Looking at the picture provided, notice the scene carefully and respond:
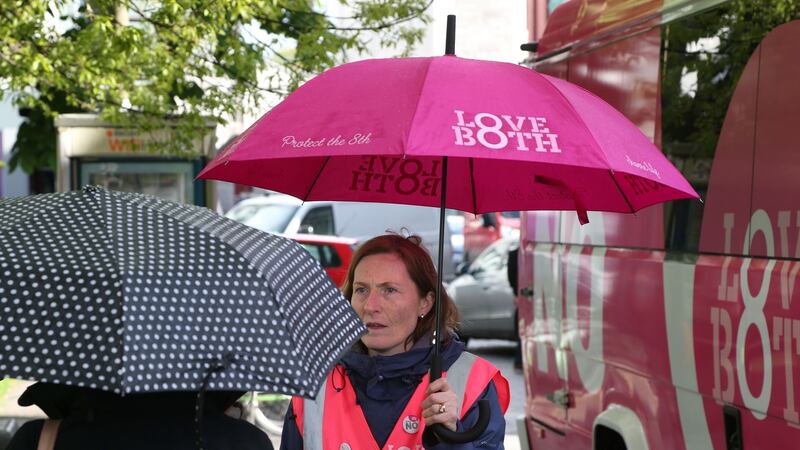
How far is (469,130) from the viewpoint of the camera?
11.4 feet

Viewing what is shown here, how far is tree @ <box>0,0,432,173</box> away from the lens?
8.56 metres

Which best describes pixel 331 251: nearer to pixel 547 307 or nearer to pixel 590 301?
pixel 547 307

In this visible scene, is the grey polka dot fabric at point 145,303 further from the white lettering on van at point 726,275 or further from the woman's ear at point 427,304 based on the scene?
the white lettering on van at point 726,275

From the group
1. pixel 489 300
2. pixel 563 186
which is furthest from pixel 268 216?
pixel 563 186

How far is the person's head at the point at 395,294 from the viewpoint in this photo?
3.79 m

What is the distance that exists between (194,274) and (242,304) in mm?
110

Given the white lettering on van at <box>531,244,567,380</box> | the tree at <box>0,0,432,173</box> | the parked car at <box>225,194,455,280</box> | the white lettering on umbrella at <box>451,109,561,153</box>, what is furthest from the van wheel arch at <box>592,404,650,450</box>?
the parked car at <box>225,194,455,280</box>

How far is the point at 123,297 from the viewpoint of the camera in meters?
2.52

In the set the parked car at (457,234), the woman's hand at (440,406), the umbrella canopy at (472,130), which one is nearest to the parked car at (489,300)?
the parked car at (457,234)

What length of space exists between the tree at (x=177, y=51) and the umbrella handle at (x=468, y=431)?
5.02 meters

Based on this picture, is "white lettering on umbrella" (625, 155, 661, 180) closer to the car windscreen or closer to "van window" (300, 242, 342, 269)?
"van window" (300, 242, 342, 269)

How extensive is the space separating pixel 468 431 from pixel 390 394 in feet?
0.78

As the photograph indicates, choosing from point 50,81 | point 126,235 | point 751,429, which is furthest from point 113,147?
point 126,235

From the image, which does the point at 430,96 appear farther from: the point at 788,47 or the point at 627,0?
the point at 627,0
